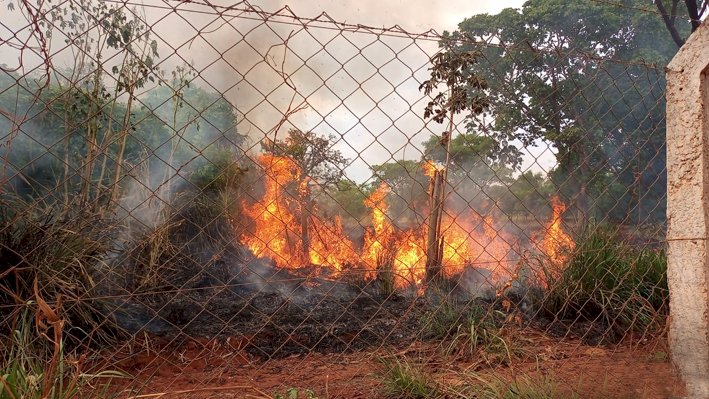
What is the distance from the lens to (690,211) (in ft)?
9.00

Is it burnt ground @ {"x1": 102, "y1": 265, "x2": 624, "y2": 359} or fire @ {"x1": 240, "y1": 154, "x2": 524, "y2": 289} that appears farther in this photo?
fire @ {"x1": 240, "y1": 154, "x2": 524, "y2": 289}

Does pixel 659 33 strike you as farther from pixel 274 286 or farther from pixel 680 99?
pixel 680 99

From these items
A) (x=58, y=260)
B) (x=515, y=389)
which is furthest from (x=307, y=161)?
(x=515, y=389)

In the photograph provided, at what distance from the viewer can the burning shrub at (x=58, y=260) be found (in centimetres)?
348

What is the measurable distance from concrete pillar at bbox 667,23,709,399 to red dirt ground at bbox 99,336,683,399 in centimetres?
19

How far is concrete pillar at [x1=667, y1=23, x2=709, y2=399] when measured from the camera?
8.78 feet

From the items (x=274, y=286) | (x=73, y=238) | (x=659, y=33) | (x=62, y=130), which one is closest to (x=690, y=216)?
(x=73, y=238)

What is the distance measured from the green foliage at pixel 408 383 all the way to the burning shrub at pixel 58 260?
1.79 m

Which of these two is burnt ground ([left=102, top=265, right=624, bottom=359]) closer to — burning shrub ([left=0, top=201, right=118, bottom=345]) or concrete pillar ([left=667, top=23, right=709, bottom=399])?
burning shrub ([left=0, top=201, right=118, bottom=345])

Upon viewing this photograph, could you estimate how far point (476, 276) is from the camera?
298 inches

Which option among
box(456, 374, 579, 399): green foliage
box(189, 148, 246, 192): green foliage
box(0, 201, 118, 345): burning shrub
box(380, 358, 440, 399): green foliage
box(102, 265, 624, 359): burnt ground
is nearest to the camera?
box(456, 374, 579, 399): green foliage

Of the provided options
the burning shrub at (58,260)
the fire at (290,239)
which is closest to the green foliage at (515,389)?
the burning shrub at (58,260)

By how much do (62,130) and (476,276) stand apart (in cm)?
559

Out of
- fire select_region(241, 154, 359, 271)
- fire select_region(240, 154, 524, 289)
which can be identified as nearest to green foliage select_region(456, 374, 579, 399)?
fire select_region(240, 154, 524, 289)
